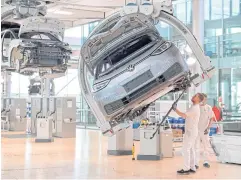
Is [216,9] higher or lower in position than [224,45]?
higher

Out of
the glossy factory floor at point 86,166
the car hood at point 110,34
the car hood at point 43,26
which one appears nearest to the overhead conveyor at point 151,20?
the car hood at point 110,34

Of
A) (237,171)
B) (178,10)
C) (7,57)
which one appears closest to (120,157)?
(237,171)

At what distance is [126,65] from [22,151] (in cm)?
837

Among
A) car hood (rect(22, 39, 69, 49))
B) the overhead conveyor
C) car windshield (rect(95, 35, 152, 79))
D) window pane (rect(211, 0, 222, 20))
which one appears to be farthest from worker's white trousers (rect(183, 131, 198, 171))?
window pane (rect(211, 0, 222, 20))

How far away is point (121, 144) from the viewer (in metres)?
11.0

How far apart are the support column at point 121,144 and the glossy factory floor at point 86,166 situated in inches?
11.3

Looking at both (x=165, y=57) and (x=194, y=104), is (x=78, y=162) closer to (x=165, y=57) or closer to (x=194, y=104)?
(x=194, y=104)

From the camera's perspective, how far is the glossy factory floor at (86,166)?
8023mm

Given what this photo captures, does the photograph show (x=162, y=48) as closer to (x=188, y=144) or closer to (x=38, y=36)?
(x=38, y=36)

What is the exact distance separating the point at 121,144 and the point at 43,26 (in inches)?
197

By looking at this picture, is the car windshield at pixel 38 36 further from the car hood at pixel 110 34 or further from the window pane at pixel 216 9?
the window pane at pixel 216 9

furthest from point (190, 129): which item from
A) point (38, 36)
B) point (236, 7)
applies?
point (236, 7)

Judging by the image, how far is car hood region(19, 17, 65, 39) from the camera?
673 centimetres

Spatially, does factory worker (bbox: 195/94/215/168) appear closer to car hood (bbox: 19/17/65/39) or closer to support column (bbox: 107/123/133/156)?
support column (bbox: 107/123/133/156)
